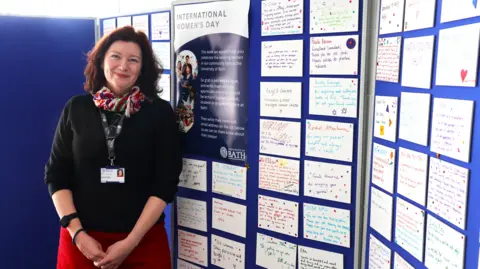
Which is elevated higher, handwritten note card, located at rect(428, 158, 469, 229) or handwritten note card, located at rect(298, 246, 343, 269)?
handwritten note card, located at rect(428, 158, 469, 229)

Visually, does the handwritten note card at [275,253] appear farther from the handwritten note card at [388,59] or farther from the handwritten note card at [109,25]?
the handwritten note card at [109,25]

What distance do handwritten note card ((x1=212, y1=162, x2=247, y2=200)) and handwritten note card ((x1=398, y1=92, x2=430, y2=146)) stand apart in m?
0.73

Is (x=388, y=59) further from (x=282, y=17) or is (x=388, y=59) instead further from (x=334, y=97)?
(x=282, y=17)

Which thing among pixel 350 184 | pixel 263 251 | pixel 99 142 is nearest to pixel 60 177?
pixel 99 142

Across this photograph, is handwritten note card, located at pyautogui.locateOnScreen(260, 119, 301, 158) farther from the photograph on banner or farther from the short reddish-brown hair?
the short reddish-brown hair

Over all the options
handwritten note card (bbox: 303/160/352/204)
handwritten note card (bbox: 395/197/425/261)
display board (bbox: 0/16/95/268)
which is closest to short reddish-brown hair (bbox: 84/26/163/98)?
display board (bbox: 0/16/95/268)

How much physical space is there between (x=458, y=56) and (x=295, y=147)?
0.73 metres

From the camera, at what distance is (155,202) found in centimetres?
188

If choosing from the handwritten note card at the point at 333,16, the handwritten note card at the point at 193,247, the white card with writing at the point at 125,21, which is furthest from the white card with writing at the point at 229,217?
the white card with writing at the point at 125,21

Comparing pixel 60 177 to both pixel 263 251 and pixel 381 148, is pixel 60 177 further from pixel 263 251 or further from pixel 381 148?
pixel 381 148

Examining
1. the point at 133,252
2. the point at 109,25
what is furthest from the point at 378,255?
the point at 109,25

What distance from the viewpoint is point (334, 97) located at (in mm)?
1575

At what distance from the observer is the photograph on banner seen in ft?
6.00

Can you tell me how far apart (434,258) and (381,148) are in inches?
15.2
